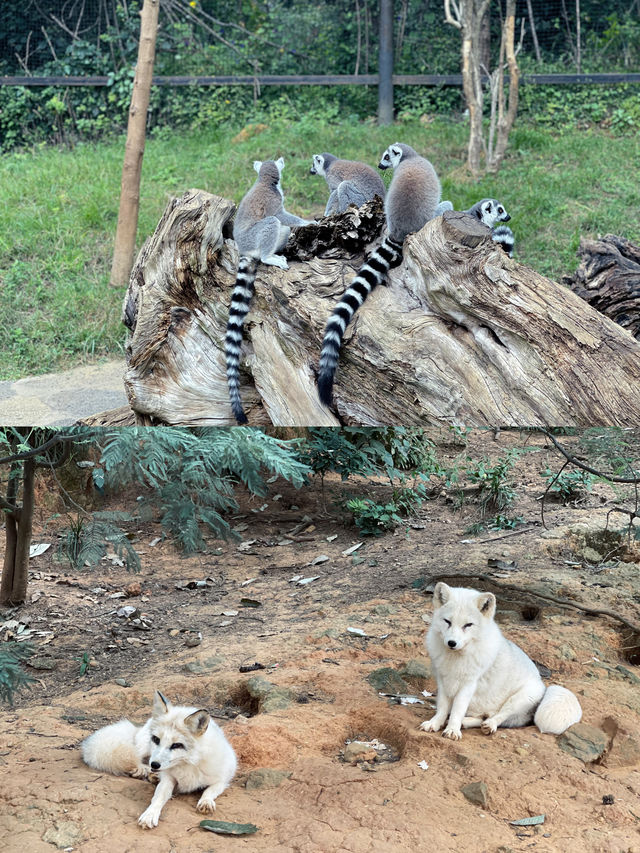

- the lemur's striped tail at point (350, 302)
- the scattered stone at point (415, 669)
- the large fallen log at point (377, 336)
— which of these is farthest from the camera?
the lemur's striped tail at point (350, 302)

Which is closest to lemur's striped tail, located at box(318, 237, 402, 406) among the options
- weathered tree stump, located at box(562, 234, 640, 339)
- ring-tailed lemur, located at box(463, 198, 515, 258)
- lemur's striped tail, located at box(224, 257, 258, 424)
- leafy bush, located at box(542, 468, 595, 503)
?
lemur's striped tail, located at box(224, 257, 258, 424)

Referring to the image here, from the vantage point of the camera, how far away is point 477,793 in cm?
151

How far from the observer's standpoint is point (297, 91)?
4.22m

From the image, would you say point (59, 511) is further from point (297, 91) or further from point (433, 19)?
point (433, 19)

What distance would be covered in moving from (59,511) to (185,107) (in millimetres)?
3412

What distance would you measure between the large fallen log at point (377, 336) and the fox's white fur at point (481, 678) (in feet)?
1.99

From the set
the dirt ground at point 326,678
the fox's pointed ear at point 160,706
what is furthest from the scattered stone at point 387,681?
the fox's pointed ear at point 160,706

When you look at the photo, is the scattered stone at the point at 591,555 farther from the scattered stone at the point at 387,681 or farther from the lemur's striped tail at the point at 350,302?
the lemur's striped tail at the point at 350,302

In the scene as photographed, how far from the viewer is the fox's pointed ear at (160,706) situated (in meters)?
1.60

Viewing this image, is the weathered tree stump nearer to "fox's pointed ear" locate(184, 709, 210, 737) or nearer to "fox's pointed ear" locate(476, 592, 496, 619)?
"fox's pointed ear" locate(476, 592, 496, 619)

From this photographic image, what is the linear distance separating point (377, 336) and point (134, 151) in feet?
10.3

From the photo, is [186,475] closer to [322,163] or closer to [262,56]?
[322,163]

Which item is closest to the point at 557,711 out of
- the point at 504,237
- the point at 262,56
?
the point at 504,237

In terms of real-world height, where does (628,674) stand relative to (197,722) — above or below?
below
